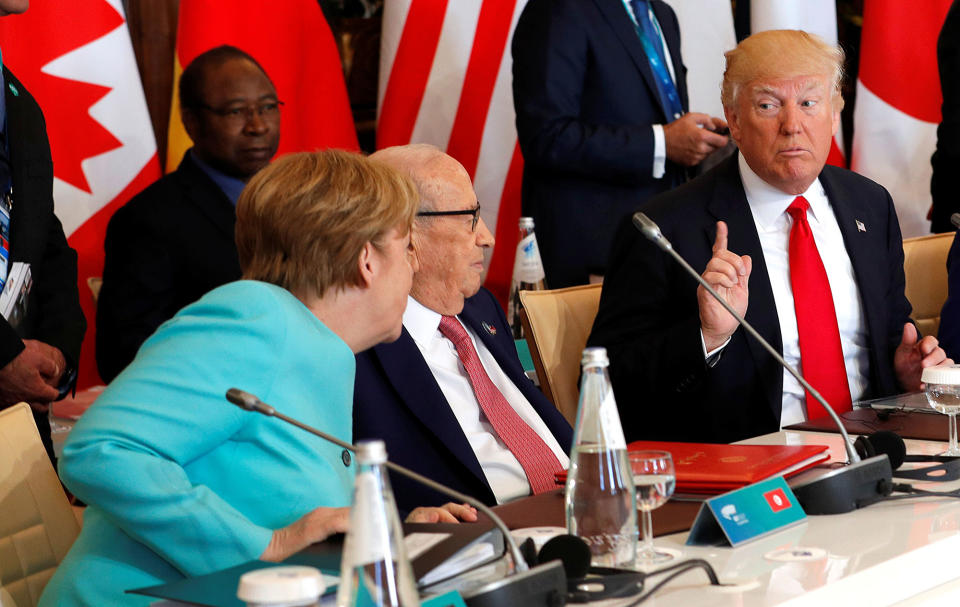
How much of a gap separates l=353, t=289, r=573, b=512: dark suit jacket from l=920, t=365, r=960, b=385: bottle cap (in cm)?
74

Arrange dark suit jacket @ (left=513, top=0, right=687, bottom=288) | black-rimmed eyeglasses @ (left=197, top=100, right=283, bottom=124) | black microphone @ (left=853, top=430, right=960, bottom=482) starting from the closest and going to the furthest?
black microphone @ (left=853, top=430, right=960, bottom=482) < dark suit jacket @ (left=513, top=0, right=687, bottom=288) < black-rimmed eyeglasses @ (left=197, top=100, right=283, bottom=124)

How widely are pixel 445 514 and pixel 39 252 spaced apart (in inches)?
62.9

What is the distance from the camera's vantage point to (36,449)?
1718 mm

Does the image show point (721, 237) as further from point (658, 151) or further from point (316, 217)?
point (658, 151)

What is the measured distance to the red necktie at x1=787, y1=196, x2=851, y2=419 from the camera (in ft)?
8.48

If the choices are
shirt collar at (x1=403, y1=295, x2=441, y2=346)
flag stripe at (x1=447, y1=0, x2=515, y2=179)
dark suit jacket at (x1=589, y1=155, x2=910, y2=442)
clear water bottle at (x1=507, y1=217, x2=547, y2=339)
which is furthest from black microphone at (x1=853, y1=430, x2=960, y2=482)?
flag stripe at (x1=447, y1=0, x2=515, y2=179)

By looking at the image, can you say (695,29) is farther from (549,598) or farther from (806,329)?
(549,598)

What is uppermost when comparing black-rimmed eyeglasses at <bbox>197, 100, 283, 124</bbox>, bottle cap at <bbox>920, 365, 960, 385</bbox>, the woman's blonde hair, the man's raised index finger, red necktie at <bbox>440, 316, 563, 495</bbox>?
black-rimmed eyeglasses at <bbox>197, 100, 283, 124</bbox>

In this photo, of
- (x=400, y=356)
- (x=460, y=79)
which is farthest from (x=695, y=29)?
(x=400, y=356)

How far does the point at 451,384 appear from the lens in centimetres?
223

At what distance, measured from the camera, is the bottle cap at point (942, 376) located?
6.22ft

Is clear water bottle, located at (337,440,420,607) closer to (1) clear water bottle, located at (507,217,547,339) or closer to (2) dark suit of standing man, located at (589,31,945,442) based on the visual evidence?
(2) dark suit of standing man, located at (589,31,945,442)

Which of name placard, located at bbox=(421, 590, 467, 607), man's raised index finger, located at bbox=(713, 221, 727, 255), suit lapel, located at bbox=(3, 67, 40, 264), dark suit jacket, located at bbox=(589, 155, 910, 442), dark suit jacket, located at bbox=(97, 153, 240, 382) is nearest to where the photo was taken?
name placard, located at bbox=(421, 590, 467, 607)

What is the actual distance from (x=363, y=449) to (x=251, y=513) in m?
0.66
